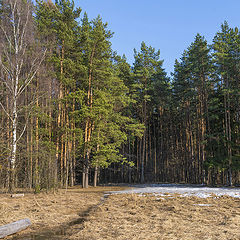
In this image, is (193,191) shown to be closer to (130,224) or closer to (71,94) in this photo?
(130,224)

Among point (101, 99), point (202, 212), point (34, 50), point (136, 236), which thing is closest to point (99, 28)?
point (101, 99)

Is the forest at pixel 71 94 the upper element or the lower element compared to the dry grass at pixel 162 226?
upper

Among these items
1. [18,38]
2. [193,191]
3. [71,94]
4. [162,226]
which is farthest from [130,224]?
[71,94]

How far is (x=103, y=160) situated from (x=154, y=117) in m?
16.0

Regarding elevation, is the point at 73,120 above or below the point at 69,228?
above

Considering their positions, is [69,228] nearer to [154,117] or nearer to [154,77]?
[154,77]

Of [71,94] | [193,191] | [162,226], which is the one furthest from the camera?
[71,94]

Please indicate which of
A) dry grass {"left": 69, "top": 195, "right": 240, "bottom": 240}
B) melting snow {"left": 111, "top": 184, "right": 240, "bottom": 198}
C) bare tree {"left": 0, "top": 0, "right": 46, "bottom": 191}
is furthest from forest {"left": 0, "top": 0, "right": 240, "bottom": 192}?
dry grass {"left": 69, "top": 195, "right": 240, "bottom": 240}

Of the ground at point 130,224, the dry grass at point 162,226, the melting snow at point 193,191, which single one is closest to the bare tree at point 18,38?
the ground at point 130,224

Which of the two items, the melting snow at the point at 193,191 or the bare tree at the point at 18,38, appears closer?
the melting snow at the point at 193,191

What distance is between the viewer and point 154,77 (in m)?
28.5

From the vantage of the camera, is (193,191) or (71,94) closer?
(193,191)

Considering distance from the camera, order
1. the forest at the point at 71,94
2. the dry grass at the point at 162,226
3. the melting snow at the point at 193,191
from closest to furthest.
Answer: the dry grass at the point at 162,226
the melting snow at the point at 193,191
the forest at the point at 71,94

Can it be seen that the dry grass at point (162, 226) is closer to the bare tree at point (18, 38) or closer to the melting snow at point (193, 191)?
the melting snow at point (193, 191)
